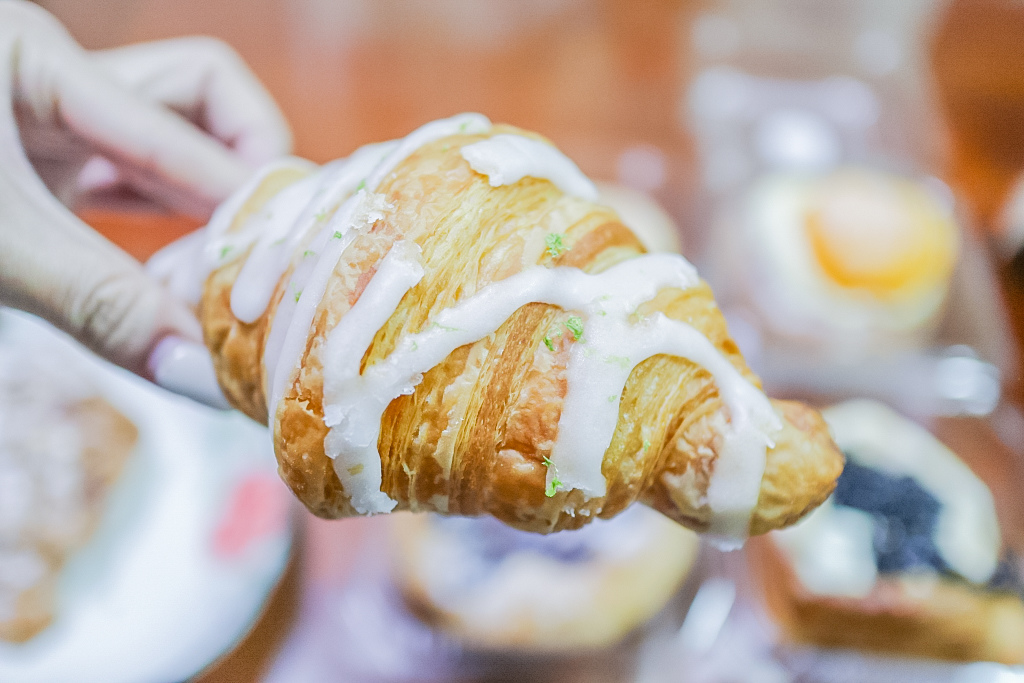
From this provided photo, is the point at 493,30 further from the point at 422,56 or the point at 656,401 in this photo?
the point at 656,401

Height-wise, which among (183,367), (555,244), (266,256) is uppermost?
(555,244)

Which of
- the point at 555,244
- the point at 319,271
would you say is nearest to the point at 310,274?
the point at 319,271

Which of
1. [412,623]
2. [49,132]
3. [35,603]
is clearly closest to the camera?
[49,132]

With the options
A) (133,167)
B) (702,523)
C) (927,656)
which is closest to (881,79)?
(927,656)

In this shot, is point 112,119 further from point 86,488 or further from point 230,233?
point 86,488

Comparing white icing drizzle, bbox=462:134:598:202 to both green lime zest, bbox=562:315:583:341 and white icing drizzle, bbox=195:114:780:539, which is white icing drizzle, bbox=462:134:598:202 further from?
green lime zest, bbox=562:315:583:341

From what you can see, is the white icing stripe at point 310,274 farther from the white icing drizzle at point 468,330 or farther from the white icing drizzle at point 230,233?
the white icing drizzle at point 230,233
